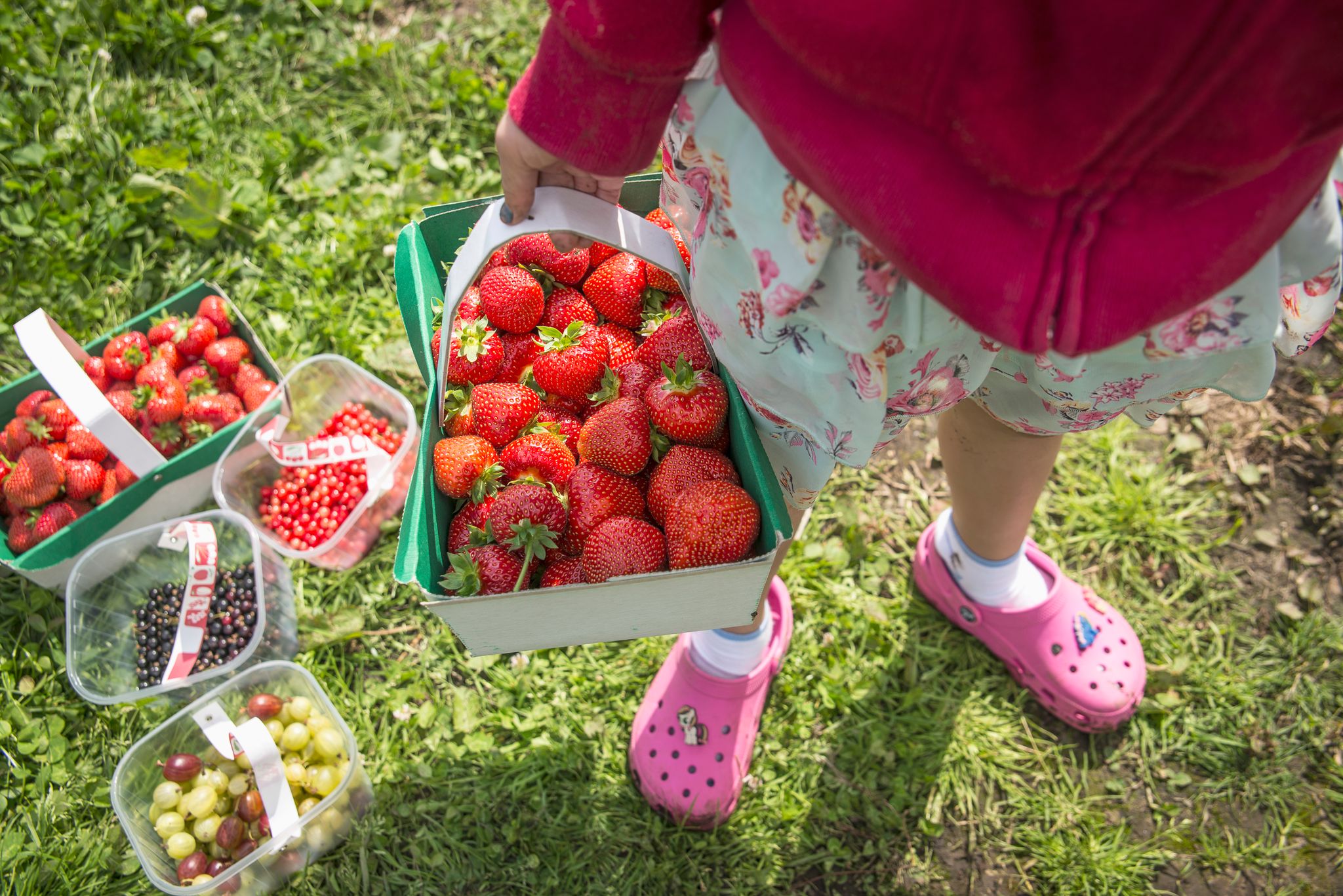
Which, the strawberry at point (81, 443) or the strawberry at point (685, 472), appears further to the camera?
the strawberry at point (81, 443)

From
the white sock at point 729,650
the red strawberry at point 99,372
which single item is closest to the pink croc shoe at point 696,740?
the white sock at point 729,650

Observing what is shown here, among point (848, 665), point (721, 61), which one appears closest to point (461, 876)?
point (848, 665)

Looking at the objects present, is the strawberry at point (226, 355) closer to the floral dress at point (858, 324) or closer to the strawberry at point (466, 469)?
the strawberry at point (466, 469)

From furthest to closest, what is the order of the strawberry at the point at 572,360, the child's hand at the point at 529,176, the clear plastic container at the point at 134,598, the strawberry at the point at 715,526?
the clear plastic container at the point at 134,598 → the strawberry at the point at 572,360 → the strawberry at the point at 715,526 → the child's hand at the point at 529,176

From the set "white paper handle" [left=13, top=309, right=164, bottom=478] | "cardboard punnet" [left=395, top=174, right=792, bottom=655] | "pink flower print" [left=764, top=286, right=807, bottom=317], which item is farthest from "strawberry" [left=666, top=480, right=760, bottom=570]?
"white paper handle" [left=13, top=309, right=164, bottom=478]

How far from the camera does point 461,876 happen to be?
170 cm

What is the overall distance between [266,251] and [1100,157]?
244 cm

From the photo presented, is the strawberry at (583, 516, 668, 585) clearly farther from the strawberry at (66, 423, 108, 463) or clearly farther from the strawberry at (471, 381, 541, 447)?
the strawberry at (66, 423, 108, 463)

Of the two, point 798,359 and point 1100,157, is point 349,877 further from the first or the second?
point 1100,157

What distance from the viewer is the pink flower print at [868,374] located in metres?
0.92

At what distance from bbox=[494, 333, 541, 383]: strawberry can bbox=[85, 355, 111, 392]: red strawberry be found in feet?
4.14

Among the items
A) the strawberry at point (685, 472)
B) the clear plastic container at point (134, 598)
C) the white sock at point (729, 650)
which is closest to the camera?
the strawberry at point (685, 472)

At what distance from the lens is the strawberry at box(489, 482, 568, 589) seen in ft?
4.01

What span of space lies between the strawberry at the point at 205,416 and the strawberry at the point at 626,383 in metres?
1.19
